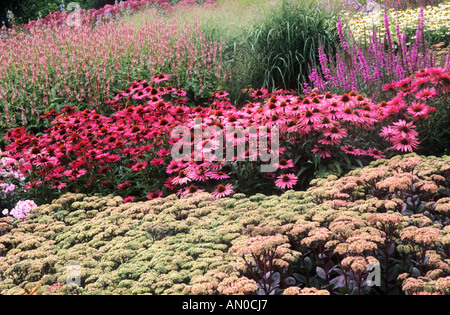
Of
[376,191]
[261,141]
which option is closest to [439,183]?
[376,191]

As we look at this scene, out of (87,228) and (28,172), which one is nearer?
(87,228)

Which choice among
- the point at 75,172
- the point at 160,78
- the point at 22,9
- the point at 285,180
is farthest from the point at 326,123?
the point at 22,9

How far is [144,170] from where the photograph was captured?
3.76 m

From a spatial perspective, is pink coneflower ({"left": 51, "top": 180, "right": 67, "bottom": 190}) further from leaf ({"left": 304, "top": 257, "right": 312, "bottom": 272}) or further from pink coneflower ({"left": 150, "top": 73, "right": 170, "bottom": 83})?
leaf ({"left": 304, "top": 257, "right": 312, "bottom": 272})

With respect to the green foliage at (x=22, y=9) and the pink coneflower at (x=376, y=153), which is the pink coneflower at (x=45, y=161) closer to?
the pink coneflower at (x=376, y=153)

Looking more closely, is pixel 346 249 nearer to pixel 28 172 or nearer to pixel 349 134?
pixel 349 134

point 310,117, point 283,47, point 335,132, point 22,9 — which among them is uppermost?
point 22,9

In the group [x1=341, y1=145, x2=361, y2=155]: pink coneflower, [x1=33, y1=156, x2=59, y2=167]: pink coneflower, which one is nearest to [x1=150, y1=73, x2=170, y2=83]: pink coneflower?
[x1=33, y1=156, x2=59, y2=167]: pink coneflower

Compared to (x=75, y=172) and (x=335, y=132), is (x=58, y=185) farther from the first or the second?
(x=335, y=132)

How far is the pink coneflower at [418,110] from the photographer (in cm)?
331

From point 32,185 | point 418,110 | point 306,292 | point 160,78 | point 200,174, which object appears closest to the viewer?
point 306,292

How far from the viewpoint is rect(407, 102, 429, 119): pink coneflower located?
10.9 feet

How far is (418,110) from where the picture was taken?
11.1 feet
